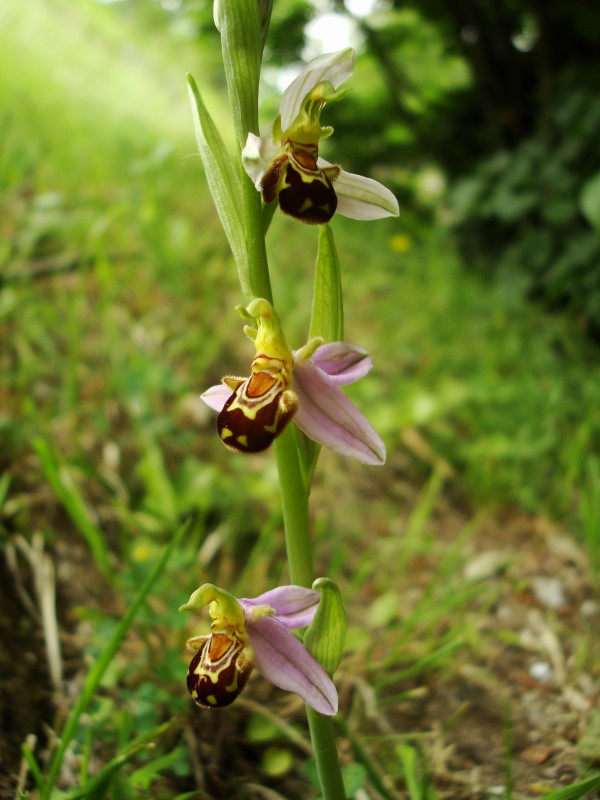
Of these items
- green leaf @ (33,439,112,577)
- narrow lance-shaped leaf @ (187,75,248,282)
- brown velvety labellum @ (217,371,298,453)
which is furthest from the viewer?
green leaf @ (33,439,112,577)

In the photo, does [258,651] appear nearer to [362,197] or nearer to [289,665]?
[289,665]

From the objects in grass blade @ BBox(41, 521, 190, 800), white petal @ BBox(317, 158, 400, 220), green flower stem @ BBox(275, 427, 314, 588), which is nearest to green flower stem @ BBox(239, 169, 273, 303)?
white petal @ BBox(317, 158, 400, 220)

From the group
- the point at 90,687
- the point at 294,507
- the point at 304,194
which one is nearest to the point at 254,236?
the point at 304,194

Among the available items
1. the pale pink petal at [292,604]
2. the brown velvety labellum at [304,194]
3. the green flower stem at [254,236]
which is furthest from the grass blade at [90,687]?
the brown velvety labellum at [304,194]

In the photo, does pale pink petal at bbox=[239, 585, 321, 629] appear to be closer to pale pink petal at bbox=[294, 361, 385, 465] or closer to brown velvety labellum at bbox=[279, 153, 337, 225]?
pale pink petal at bbox=[294, 361, 385, 465]

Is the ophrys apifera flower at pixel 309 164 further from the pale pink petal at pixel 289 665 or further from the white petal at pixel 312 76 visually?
the pale pink petal at pixel 289 665
